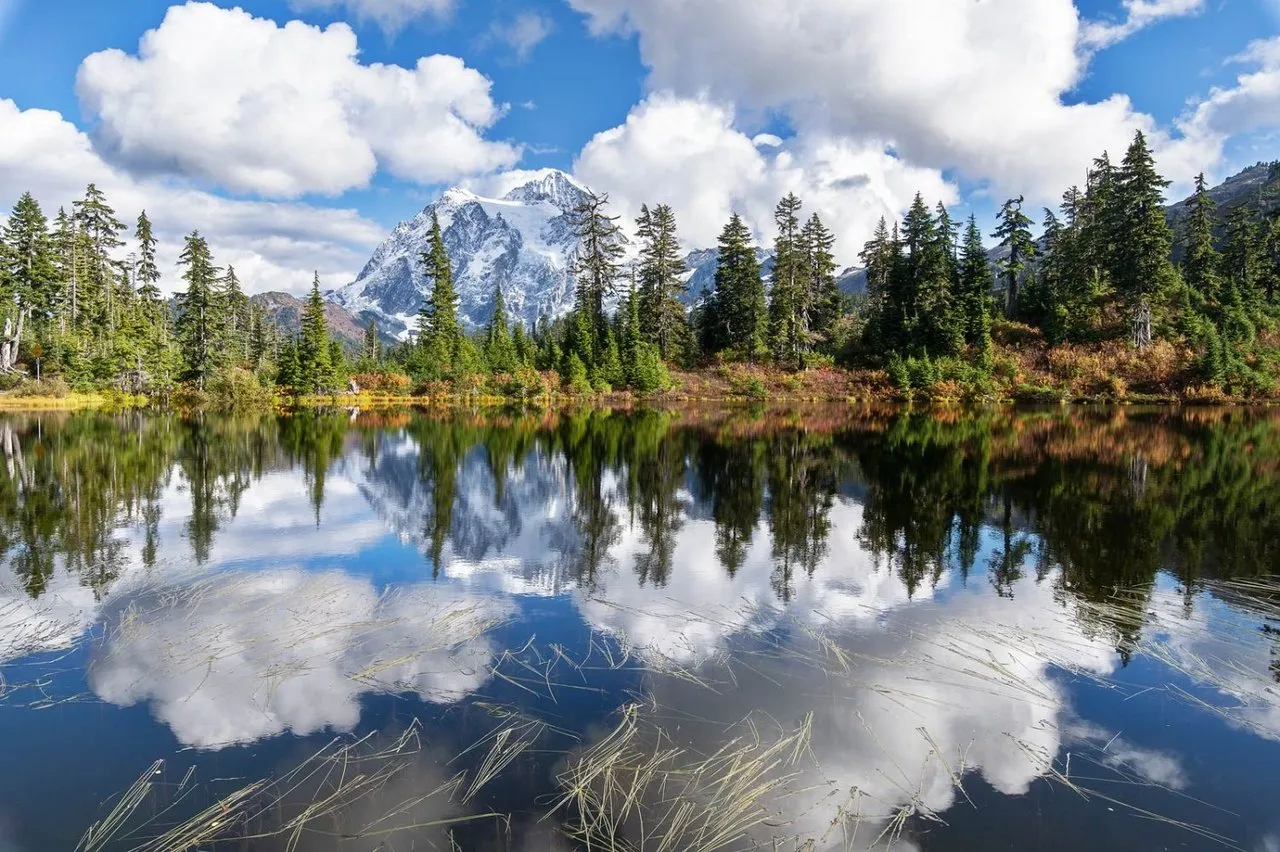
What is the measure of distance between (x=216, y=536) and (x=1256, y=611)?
1809 cm

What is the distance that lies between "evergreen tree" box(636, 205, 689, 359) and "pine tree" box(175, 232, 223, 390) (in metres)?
38.9

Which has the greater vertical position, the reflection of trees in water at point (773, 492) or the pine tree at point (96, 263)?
the pine tree at point (96, 263)

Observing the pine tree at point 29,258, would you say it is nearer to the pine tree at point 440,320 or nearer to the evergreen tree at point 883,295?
the pine tree at point 440,320

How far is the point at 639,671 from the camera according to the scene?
7.98m

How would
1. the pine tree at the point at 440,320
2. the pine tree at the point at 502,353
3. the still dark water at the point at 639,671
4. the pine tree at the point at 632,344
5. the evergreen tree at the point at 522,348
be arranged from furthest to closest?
the evergreen tree at the point at 522,348
the pine tree at the point at 502,353
the pine tree at the point at 440,320
the pine tree at the point at 632,344
the still dark water at the point at 639,671

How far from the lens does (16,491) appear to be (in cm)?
1794

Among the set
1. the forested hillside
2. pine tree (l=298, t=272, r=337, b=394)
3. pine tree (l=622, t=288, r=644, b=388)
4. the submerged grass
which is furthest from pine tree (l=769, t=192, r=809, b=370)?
the submerged grass

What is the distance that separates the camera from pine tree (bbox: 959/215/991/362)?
2461 inches

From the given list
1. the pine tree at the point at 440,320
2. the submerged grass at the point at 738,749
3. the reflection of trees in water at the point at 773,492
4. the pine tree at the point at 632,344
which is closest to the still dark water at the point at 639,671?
the submerged grass at the point at 738,749

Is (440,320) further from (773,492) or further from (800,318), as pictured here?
(773,492)

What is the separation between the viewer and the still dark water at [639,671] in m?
5.46

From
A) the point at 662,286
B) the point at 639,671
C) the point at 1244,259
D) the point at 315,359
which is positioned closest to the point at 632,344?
the point at 662,286

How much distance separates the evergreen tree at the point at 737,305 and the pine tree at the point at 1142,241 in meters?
30.8

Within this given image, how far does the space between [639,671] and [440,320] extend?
64223 mm
